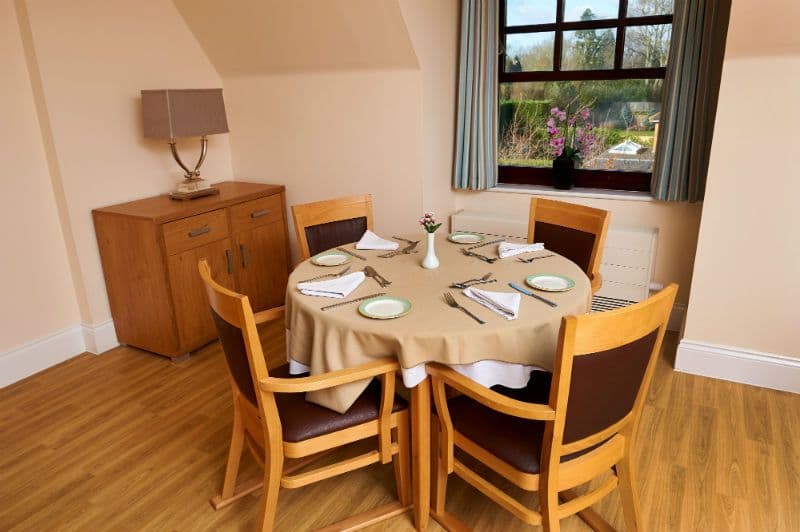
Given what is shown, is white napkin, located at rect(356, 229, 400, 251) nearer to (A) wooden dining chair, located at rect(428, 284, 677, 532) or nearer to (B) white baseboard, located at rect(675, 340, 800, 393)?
(A) wooden dining chair, located at rect(428, 284, 677, 532)

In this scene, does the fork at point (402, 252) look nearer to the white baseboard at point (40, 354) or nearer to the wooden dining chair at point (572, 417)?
the wooden dining chair at point (572, 417)

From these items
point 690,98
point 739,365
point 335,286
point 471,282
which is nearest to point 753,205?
point 690,98

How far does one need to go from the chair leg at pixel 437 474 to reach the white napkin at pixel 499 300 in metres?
0.44

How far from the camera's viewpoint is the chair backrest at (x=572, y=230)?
8.07 feet

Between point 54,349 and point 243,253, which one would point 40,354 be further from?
point 243,253

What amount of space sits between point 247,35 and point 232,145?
0.82 m

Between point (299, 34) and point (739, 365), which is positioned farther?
point (299, 34)

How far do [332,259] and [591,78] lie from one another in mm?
2059

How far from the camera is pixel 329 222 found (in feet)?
9.25

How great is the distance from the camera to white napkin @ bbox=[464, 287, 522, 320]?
1763 millimetres

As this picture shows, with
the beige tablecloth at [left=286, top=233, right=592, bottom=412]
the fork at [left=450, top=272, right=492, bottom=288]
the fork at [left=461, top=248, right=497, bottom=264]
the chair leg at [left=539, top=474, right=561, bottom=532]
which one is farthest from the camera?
the fork at [left=461, top=248, right=497, bottom=264]

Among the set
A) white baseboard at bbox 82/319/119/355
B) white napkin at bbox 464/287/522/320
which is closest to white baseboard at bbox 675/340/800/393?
white napkin at bbox 464/287/522/320

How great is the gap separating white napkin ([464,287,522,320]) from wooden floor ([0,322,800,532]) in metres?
0.76

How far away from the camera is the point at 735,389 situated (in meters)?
2.72
